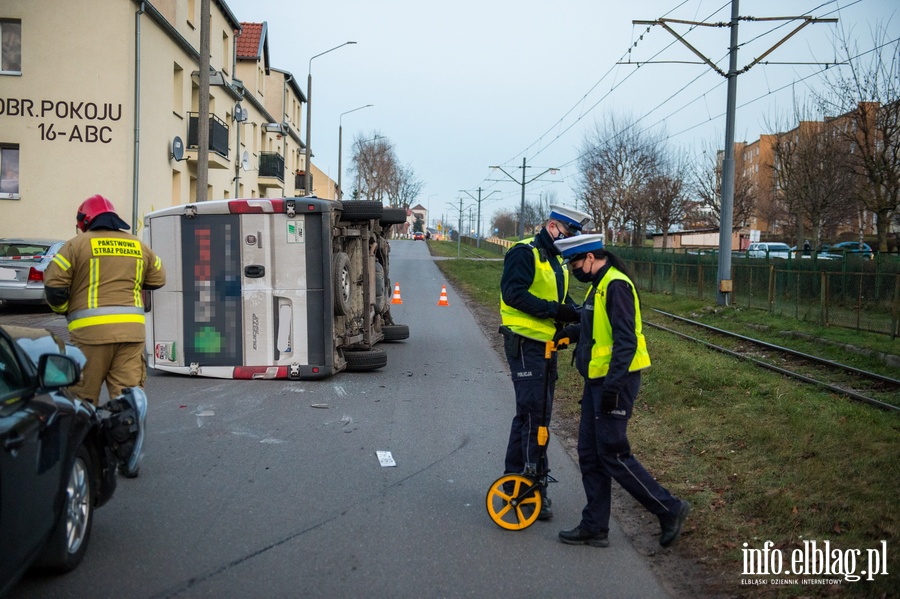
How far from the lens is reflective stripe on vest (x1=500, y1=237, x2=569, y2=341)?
557 cm

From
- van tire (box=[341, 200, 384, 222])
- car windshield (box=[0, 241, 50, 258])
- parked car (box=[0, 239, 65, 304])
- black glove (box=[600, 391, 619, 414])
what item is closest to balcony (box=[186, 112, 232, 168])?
car windshield (box=[0, 241, 50, 258])

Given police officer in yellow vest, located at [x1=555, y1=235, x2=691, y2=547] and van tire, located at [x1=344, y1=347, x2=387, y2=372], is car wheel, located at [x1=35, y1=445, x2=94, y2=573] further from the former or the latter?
van tire, located at [x1=344, y1=347, x2=387, y2=372]

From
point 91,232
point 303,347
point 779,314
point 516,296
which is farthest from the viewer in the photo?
point 779,314

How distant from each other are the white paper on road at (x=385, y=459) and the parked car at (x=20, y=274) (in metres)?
12.2

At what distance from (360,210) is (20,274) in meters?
9.31

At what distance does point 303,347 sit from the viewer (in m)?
10.4

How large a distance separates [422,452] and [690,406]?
3.50m

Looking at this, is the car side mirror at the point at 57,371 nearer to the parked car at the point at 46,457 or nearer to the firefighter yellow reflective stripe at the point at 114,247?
the parked car at the point at 46,457

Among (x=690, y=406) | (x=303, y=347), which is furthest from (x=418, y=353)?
(x=690, y=406)

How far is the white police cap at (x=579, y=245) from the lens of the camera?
5.05m

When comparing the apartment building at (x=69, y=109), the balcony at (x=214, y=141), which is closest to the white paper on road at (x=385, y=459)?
the apartment building at (x=69, y=109)

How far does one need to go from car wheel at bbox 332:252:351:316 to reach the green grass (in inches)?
110

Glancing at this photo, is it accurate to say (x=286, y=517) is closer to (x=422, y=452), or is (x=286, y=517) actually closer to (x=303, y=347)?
(x=422, y=452)

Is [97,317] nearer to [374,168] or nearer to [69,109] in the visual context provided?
[69,109]
